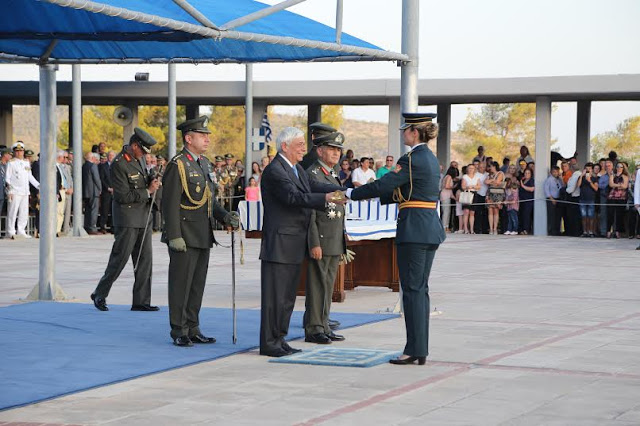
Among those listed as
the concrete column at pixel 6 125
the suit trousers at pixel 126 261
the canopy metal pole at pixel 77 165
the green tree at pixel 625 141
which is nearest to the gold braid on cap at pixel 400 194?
the suit trousers at pixel 126 261

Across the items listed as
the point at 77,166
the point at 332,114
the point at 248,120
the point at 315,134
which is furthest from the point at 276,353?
the point at 332,114

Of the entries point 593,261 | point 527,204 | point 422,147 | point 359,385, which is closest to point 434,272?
point 593,261

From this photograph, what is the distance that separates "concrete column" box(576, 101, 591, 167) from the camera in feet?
115

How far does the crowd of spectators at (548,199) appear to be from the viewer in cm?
2889

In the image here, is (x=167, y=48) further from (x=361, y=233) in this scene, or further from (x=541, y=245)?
(x=541, y=245)

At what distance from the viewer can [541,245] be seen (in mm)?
26219

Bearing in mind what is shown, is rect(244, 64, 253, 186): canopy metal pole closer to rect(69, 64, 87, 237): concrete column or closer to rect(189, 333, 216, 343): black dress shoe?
rect(69, 64, 87, 237): concrete column

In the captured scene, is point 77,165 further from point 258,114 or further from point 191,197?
point 191,197

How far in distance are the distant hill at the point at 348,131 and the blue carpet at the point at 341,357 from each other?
422ft

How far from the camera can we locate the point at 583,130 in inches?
1393

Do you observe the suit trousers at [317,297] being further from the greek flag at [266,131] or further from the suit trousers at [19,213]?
the greek flag at [266,131]

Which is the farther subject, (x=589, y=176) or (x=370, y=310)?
(x=589, y=176)

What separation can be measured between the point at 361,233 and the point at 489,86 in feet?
57.8

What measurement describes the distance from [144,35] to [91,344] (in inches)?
133
